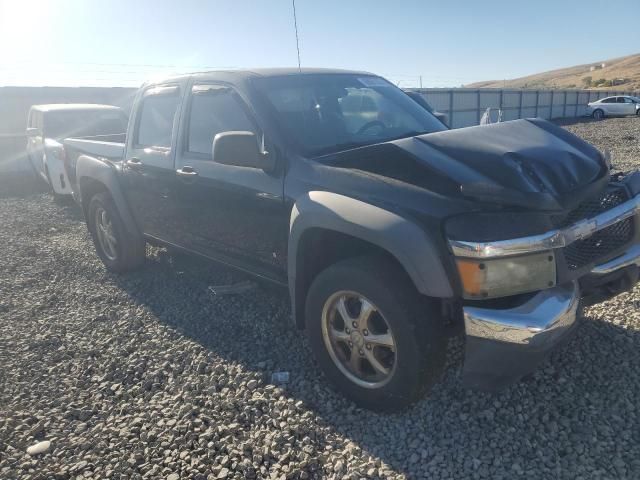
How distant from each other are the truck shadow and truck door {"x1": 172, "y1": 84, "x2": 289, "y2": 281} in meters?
0.61

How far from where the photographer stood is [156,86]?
4.48 m

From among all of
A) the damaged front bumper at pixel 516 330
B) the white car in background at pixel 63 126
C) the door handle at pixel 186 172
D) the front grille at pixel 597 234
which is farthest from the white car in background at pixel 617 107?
the damaged front bumper at pixel 516 330

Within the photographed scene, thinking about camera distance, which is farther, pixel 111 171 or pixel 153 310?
pixel 111 171

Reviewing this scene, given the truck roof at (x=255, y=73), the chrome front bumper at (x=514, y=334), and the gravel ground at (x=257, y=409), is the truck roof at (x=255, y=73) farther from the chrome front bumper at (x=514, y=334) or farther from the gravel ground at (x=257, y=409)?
the chrome front bumper at (x=514, y=334)

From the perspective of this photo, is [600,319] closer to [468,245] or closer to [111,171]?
[468,245]

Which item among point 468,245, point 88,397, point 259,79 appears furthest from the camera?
point 259,79

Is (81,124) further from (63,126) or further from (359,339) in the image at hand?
(359,339)

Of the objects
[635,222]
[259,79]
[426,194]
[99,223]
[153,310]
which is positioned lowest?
[153,310]

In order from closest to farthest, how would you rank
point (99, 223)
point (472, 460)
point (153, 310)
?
point (472, 460) < point (153, 310) < point (99, 223)

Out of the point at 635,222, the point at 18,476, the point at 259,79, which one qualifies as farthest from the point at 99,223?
the point at 635,222

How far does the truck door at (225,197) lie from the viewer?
324 centimetres

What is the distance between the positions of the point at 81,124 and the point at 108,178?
→ 5.79m

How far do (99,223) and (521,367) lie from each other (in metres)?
4.66

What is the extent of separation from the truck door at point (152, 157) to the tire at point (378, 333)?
193 cm
